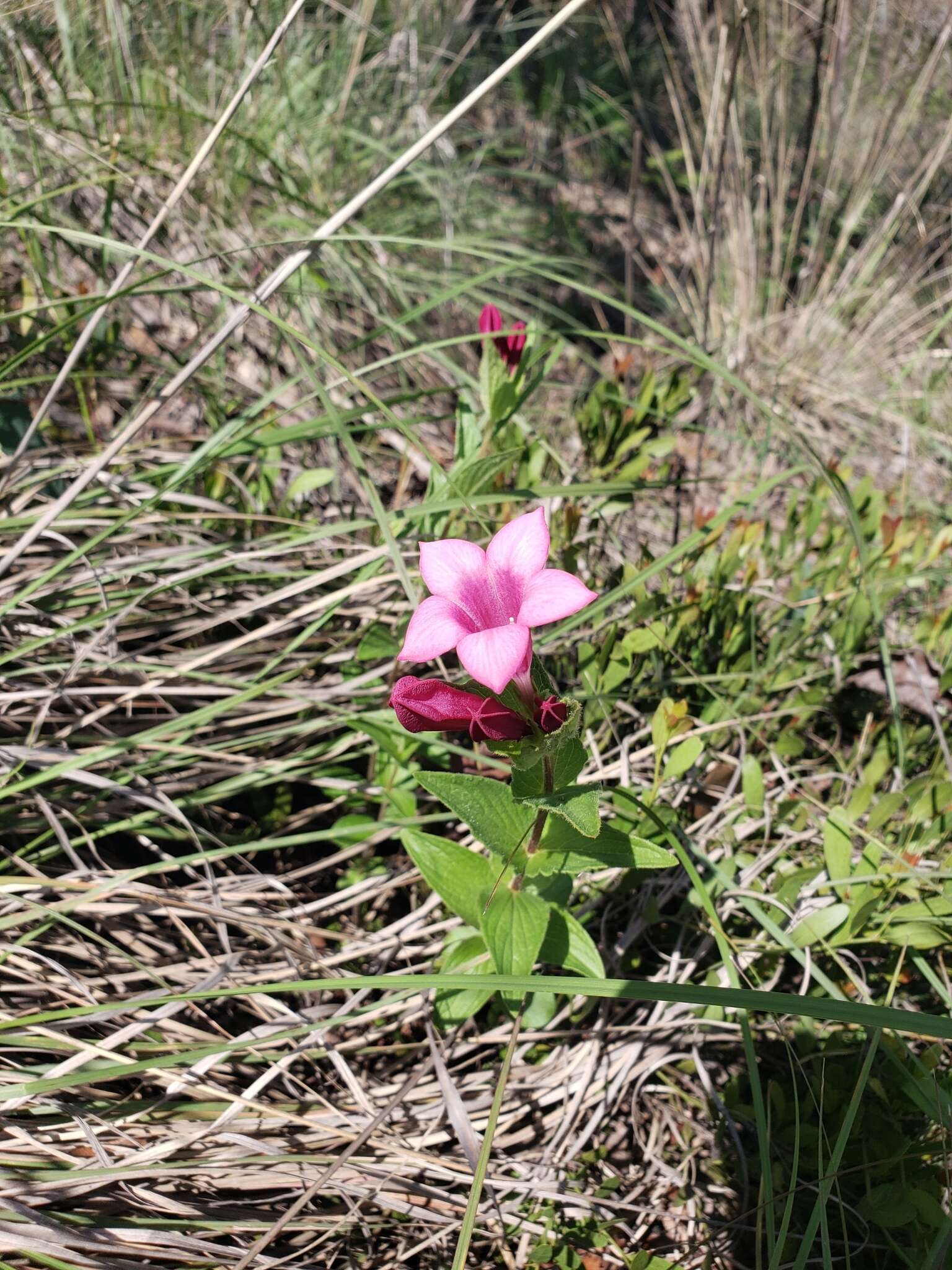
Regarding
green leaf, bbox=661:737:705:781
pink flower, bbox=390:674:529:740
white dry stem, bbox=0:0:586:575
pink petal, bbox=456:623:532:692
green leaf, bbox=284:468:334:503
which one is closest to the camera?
pink petal, bbox=456:623:532:692

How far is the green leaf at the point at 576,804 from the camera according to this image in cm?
97

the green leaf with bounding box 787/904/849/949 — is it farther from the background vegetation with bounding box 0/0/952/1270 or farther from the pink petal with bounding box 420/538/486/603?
the pink petal with bounding box 420/538/486/603

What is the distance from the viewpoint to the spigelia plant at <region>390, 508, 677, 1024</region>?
90 centimetres

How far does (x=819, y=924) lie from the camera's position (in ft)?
4.53

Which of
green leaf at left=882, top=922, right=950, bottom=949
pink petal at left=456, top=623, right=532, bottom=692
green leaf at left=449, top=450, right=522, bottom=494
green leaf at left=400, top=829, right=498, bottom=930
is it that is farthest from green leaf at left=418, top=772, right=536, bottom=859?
green leaf at left=882, top=922, right=950, bottom=949

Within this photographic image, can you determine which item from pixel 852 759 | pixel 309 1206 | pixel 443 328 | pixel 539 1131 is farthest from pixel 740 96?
pixel 309 1206

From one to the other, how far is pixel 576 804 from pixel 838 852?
673mm

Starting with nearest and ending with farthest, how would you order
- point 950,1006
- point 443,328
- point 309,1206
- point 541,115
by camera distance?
point 309,1206
point 950,1006
point 443,328
point 541,115

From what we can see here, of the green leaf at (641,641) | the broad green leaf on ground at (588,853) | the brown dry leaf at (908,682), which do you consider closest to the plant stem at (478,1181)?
the broad green leaf on ground at (588,853)

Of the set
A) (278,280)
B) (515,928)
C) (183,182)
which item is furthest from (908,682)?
(183,182)

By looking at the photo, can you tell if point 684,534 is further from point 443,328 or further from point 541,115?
point 541,115

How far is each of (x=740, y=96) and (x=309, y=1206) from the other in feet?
11.5

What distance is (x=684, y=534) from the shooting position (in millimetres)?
2299

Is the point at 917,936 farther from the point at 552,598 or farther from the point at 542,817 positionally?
the point at 552,598
